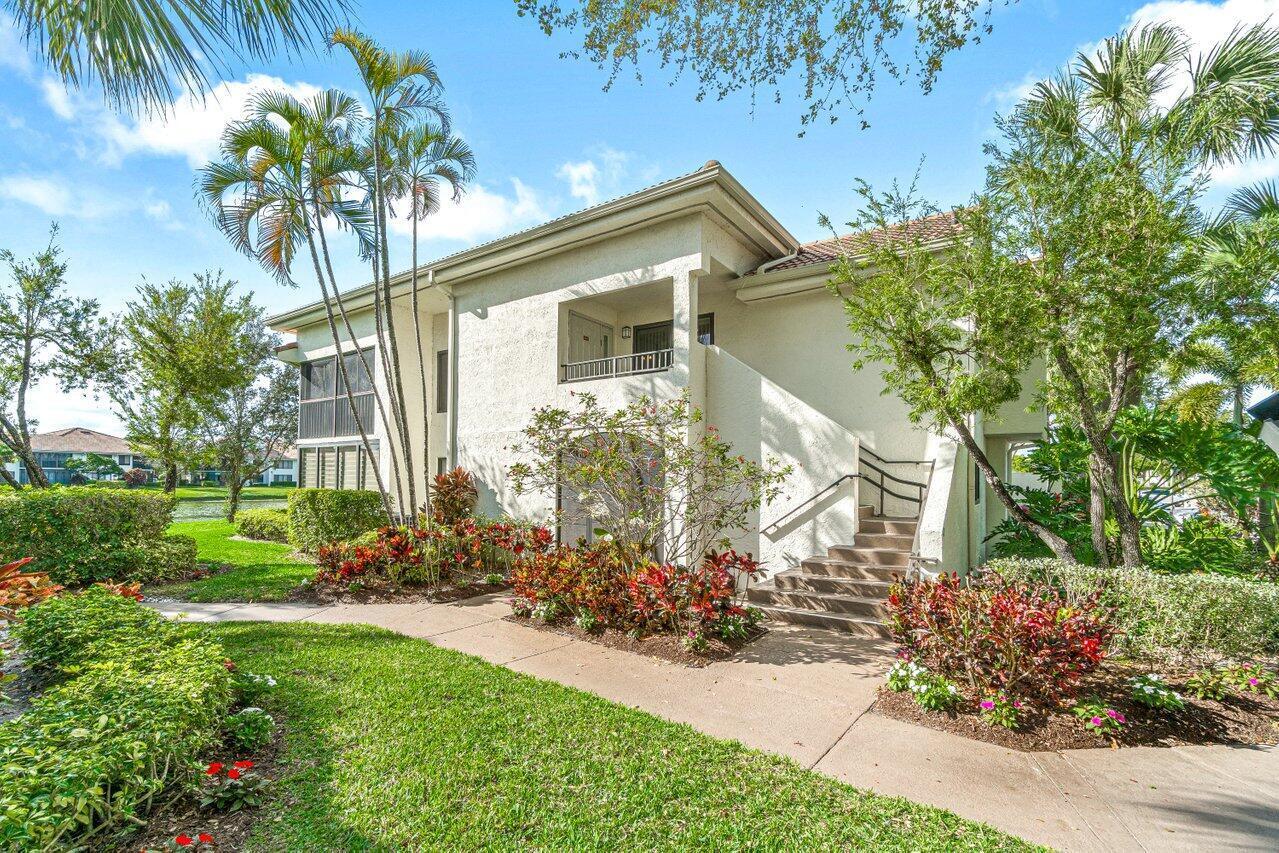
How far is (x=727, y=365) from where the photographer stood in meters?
9.86

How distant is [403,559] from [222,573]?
15.6 feet

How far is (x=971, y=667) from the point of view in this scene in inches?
187

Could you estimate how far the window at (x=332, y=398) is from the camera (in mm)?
16359

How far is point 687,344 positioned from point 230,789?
8022 millimetres

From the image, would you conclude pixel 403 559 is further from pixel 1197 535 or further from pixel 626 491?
pixel 1197 535

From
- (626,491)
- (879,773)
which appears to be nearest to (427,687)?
(626,491)

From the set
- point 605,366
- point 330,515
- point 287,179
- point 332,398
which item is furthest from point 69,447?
point 605,366

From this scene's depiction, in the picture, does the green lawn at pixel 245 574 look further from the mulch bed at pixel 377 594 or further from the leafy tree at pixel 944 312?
the leafy tree at pixel 944 312

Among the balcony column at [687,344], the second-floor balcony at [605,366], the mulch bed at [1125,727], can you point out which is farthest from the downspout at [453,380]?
the mulch bed at [1125,727]

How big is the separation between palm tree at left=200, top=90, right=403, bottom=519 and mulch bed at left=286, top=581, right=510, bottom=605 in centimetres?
229

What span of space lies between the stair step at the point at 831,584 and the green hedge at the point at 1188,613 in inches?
81.0

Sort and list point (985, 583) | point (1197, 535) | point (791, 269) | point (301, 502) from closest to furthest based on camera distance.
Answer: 1. point (985, 583)
2. point (1197, 535)
3. point (791, 269)
4. point (301, 502)

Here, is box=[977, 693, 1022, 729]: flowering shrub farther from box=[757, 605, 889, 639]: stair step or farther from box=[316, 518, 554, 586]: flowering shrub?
box=[316, 518, 554, 586]: flowering shrub

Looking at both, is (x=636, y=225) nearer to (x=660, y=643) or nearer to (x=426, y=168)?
(x=426, y=168)
